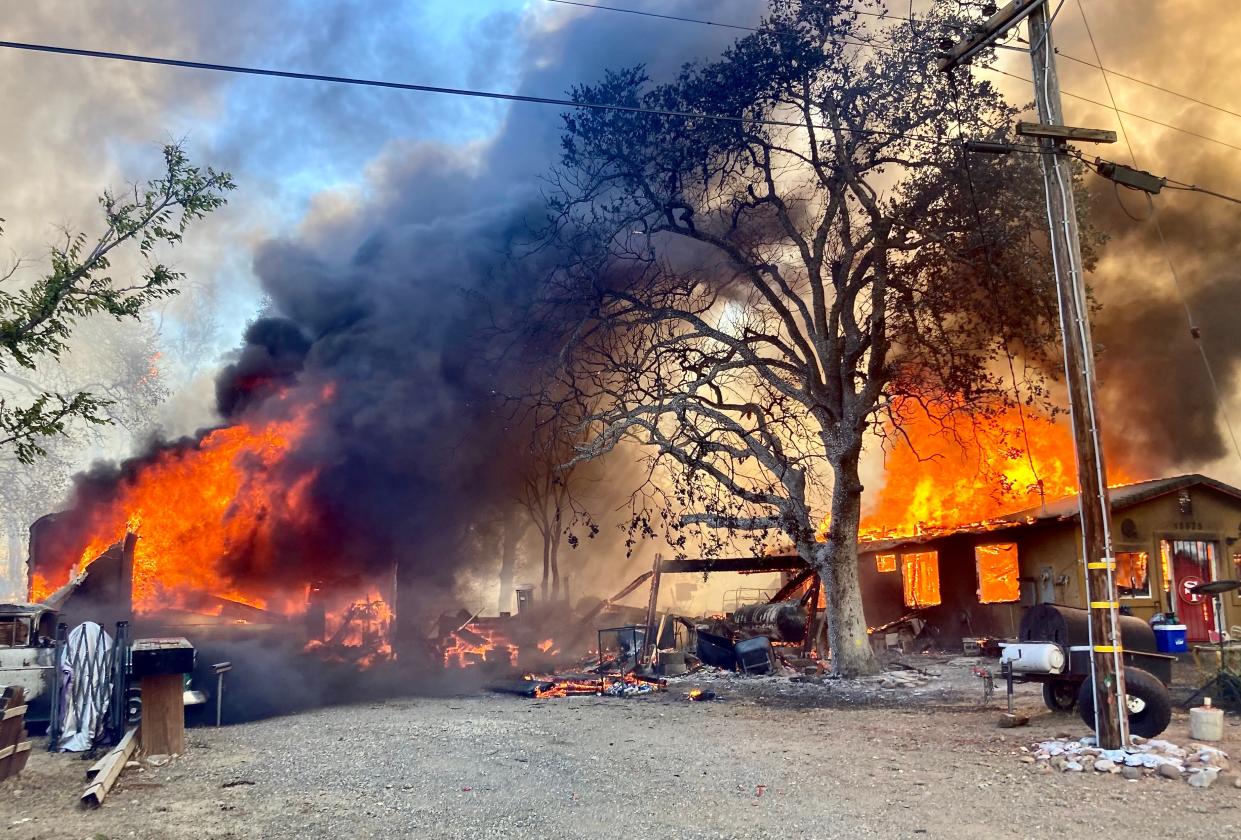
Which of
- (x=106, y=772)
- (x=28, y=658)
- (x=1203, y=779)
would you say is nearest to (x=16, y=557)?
(x=28, y=658)

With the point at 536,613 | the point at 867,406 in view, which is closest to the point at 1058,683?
the point at 867,406

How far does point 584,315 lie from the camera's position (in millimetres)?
19797

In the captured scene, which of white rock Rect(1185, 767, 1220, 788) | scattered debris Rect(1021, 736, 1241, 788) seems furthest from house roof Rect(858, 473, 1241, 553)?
white rock Rect(1185, 767, 1220, 788)

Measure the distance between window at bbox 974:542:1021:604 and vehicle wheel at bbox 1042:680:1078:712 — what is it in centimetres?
1236

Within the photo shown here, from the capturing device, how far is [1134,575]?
2109cm

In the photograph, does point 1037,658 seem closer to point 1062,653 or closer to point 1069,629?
point 1062,653

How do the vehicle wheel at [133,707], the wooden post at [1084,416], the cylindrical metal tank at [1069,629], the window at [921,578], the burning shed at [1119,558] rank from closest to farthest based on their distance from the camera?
the wooden post at [1084,416]
the cylindrical metal tank at [1069,629]
the vehicle wheel at [133,707]
the burning shed at [1119,558]
the window at [921,578]

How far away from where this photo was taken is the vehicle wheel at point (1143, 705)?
920 cm

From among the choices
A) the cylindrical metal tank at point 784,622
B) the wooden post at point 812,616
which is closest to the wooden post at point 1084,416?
the wooden post at point 812,616

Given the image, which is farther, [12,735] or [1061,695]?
[1061,695]

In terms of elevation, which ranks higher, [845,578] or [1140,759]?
[845,578]

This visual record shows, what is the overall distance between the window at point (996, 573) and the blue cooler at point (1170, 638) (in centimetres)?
1211

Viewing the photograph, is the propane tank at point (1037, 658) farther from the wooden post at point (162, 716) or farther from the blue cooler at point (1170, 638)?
the wooden post at point (162, 716)

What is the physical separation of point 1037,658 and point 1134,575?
12.4m
